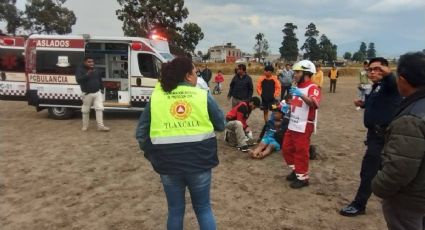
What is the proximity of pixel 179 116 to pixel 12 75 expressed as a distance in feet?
35.0

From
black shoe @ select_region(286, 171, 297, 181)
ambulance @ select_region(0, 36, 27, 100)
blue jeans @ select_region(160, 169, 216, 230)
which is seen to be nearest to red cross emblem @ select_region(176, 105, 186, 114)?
blue jeans @ select_region(160, 169, 216, 230)

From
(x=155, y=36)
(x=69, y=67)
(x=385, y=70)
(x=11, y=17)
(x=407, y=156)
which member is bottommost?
(x=407, y=156)

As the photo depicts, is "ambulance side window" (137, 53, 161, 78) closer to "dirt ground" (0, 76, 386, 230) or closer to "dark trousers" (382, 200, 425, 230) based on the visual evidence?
"dirt ground" (0, 76, 386, 230)

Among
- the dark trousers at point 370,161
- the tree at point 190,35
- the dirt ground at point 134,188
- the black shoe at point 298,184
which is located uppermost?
the tree at point 190,35

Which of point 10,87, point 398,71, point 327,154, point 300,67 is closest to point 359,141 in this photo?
point 327,154

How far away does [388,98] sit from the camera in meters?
4.66

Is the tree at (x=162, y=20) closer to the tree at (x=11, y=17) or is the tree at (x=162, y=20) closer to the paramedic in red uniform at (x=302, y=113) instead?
the tree at (x=11, y=17)

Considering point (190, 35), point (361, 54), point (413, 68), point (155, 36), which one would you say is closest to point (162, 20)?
point (190, 35)

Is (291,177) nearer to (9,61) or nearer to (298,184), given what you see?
(298,184)

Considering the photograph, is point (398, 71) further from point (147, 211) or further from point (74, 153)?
point (74, 153)

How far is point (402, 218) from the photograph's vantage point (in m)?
2.90

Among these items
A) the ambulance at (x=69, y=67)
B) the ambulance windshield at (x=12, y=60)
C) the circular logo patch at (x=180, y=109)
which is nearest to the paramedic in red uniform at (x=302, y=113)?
the circular logo patch at (x=180, y=109)

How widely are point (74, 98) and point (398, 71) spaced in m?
10.6

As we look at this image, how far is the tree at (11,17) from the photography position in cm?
5703
